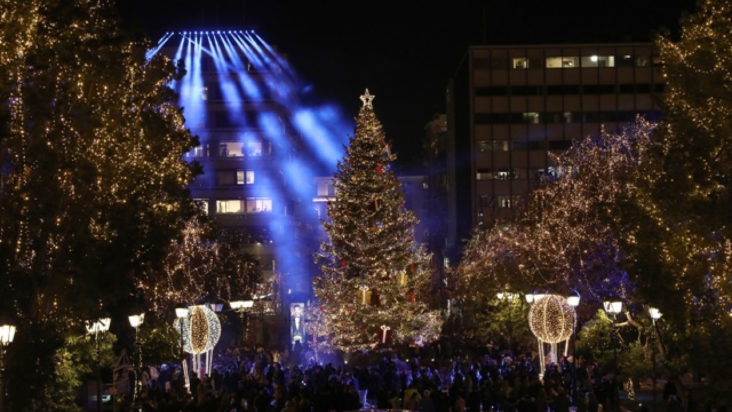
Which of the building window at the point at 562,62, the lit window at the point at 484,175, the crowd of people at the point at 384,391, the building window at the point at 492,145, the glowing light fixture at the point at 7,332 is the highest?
the building window at the point at 562,62

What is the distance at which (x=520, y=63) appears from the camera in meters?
87.3

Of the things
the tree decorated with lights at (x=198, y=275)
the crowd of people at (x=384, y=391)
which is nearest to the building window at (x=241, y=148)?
the tree decorated with lights at (x=198, y=275)

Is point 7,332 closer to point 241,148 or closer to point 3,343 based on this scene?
point 3,343

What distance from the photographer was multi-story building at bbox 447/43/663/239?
87.1m

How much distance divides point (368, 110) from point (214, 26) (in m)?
53.6

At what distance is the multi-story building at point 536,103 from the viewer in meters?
87.1

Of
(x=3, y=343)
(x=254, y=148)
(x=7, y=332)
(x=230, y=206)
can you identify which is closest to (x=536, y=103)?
(x=254, y=148)

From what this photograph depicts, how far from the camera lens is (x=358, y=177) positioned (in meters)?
50.2

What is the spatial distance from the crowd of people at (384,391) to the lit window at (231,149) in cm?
5473

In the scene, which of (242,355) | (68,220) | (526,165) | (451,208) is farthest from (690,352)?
(451,208)

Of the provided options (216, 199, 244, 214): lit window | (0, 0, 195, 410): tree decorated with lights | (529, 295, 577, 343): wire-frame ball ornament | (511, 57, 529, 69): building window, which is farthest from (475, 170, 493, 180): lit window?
(0, 0, 195, 410): tree decorated with lights

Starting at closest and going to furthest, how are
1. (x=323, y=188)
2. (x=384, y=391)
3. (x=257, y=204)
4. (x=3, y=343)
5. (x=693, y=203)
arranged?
(x=3, y=343)
(x=693, y=203)
(x=384, y=391)
(x=257, y=204)
(x=323, y=188)

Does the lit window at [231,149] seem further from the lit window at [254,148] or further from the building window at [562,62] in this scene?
the building window at [562,62]

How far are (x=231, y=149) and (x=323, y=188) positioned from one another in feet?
97.8
